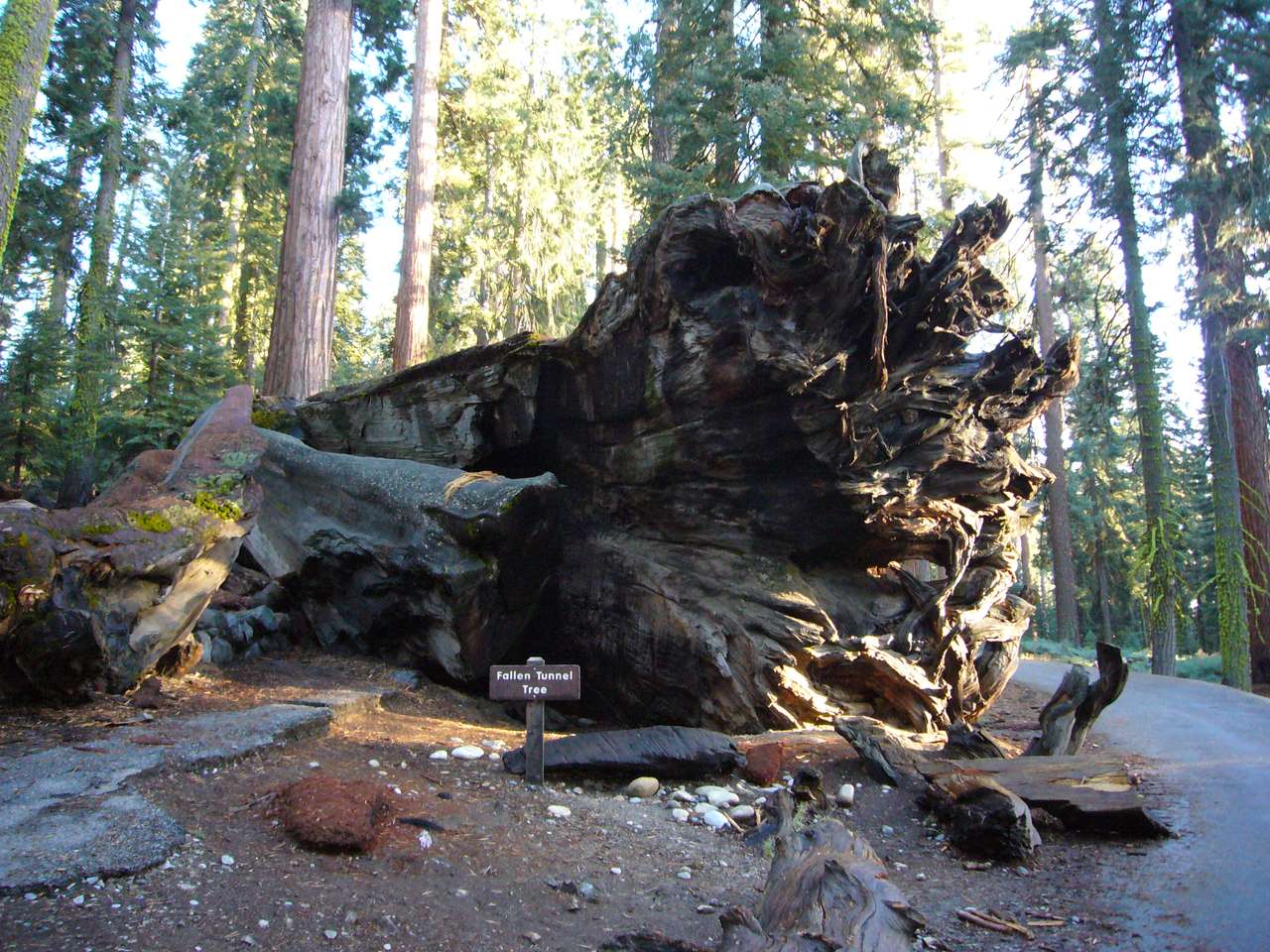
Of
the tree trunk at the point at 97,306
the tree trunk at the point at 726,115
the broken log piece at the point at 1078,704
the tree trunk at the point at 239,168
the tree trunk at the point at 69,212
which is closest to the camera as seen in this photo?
the broken log piece at the point at 1078,704

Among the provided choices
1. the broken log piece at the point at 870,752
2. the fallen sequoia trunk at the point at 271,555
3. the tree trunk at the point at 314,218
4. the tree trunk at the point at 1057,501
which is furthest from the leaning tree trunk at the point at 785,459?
the tree trunk at the point at 1057,501

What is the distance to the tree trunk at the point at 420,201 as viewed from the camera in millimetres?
15117

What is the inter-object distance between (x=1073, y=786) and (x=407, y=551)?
6.67 metres

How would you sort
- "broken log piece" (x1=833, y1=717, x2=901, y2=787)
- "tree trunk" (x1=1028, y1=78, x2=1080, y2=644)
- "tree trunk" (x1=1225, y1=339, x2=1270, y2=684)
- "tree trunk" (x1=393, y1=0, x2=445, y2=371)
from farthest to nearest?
"tree trunk" (x1=1028, y1=78, x2=1080, y2=644)
"tree trunk" (x1=393, y1=0, x2=445, y2=371)
"tree trunk" (x1=1225, y1=339, x2=1270, y2=684)
"broken log piece" (x1=833, y1=717, x2=901, y2=787)

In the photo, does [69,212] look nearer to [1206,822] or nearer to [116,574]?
[116,574]

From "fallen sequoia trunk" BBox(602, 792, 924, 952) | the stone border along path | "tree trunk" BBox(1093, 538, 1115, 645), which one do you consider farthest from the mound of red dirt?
"tree trunk" BBox(1093, 538, 1115, 645)

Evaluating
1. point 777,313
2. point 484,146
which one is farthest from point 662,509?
point 484,146

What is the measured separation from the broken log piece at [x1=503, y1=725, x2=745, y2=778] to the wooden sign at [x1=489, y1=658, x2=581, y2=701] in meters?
0.49

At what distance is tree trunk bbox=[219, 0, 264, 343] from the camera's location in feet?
85.3

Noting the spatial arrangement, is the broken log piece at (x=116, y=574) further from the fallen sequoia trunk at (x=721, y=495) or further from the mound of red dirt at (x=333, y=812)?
the mound of red dirt at (x=333, y=812)

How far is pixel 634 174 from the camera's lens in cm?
1548

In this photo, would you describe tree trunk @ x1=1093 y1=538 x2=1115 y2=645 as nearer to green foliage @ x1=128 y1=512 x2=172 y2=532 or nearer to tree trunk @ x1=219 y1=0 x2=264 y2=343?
tree trunk @ x1=219 y1=0 x2=264 y2=343

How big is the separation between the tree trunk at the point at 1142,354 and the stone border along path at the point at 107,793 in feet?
43.3

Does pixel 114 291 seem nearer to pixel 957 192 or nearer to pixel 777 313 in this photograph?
pixel 777 313
